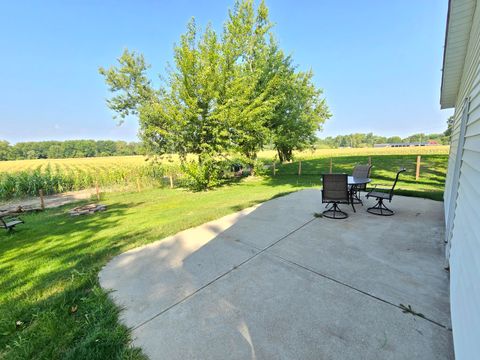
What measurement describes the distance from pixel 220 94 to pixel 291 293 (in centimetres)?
1017

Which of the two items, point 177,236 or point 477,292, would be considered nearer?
point 477,292

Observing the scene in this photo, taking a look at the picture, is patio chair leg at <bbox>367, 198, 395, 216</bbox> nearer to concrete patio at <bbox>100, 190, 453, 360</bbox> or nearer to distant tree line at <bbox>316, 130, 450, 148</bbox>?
concrete patio at <bbox>100, 190, 453, 360</bbox>

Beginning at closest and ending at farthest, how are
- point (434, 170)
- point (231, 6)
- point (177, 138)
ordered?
point (177, 138) → point (434, 170) → point (231, 6)

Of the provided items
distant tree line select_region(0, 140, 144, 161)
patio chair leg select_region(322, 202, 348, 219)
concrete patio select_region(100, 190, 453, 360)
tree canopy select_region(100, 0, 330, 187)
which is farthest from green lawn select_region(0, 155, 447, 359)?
distant tree line select_region(0, 140, 144, 161)

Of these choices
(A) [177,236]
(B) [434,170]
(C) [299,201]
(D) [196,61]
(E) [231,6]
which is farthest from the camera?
(E) [231,6]

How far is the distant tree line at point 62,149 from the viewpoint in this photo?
53572 millimetres

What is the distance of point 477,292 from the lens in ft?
3.49

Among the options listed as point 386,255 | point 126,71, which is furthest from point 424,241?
point 126,71

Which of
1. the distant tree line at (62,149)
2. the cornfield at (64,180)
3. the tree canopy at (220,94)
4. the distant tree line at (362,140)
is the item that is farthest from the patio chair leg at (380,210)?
the distant tree line at (362,140)

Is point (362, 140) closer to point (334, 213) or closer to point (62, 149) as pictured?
point (334, 213)

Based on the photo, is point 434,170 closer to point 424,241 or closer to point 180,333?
point 424,241

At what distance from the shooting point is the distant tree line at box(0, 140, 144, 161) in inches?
2109

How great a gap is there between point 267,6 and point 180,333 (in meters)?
17.7

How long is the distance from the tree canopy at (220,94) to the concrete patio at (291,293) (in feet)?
24.4
